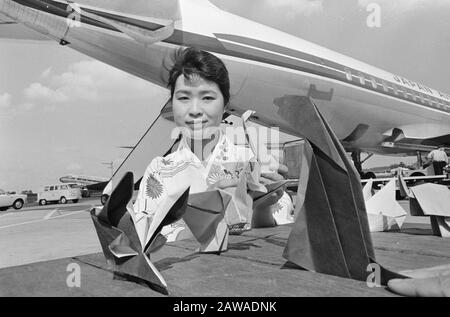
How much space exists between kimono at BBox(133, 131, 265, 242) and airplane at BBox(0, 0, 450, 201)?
0.91 feet

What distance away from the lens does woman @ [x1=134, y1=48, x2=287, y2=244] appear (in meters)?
1.39

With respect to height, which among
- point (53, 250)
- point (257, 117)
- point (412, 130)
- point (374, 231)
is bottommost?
point (53, 250)

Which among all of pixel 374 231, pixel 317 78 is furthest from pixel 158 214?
pixel 317 78

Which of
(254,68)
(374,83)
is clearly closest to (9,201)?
(254,68)

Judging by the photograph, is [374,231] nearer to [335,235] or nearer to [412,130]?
[335,235]

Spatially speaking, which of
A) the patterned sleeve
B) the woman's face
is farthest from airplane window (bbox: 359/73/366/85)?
the patterned sleeve

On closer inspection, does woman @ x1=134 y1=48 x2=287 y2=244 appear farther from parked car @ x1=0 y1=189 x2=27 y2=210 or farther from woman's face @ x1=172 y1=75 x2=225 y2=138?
parked car @ x1=0 y1=189 x2=27 y2=210

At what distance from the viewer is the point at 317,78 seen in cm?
587

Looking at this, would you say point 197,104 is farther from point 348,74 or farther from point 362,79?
point 362,79

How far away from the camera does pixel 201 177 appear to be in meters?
1.41

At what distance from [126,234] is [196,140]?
2.82 feet
